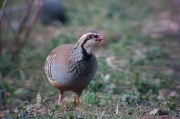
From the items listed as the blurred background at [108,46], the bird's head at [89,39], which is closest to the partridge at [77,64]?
the bird's head at [89,39]

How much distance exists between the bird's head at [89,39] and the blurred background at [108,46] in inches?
37.3

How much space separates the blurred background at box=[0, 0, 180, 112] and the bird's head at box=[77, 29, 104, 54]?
0.95 m

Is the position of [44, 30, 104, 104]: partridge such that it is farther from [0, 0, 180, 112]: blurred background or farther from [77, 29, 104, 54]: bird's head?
[0, 0, 180, 112]: blurred background

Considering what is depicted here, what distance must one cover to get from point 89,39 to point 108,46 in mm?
3415

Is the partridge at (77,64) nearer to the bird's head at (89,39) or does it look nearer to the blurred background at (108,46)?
the bird's head at (89,39)

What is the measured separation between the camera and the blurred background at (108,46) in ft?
18.3

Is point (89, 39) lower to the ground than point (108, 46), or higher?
lower

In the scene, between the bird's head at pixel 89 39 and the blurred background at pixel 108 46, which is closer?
the bird's head at pixel 89 39

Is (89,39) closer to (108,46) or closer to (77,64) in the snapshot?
(77,64)

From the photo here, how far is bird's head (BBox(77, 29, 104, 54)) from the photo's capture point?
407cm

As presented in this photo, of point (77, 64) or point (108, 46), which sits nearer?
point (77, 64)

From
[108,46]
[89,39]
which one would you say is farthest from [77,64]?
[108,46]

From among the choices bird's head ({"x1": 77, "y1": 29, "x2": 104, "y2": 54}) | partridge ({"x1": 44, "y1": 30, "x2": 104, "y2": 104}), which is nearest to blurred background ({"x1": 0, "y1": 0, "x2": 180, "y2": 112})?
partridge ({"x1": 44, "y1": 30, "x2": 104, "y2": 104})

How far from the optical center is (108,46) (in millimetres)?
7488
